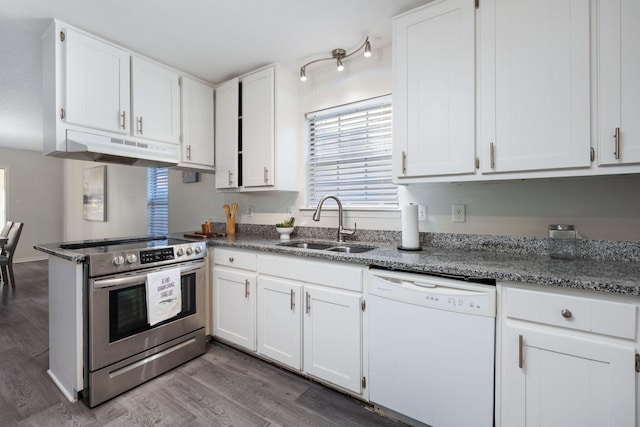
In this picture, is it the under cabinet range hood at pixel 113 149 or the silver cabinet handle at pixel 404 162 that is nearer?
the silver cabinet handle at pixel 404 162

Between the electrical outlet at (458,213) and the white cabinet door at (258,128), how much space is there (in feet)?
4.79

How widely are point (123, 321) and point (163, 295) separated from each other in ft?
0.86

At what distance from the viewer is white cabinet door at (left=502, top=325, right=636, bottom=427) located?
3.51ft

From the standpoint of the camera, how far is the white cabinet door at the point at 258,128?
2.54 meters

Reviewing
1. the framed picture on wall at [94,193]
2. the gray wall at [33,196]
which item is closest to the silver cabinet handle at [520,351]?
the framed picture on wall at [94,193]

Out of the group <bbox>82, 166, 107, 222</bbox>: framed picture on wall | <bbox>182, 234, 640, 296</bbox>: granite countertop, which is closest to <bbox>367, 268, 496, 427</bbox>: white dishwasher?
<bbox>182, 234, 640, 296</bbox>: granite countertop

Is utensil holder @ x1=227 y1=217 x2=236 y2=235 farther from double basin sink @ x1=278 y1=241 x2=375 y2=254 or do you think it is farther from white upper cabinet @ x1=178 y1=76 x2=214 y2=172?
double basin sink @ x1=278 y1=241 x2=375 y2=254

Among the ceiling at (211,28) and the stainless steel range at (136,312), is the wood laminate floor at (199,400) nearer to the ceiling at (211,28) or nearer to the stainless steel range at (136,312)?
the stainless steel range at (136,312)

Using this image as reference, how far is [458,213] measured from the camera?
77.9 inches

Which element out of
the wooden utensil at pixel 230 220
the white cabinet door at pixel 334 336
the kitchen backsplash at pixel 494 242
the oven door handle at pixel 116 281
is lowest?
the white cabinet door at pixel 334 336

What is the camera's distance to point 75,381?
68.1 inches

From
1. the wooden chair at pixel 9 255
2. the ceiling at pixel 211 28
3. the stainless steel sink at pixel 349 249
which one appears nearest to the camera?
the ceiling at pixel 211 28

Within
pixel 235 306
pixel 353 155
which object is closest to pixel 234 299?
pixel 235 306

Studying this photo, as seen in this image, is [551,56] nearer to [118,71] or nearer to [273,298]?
[273,298]
